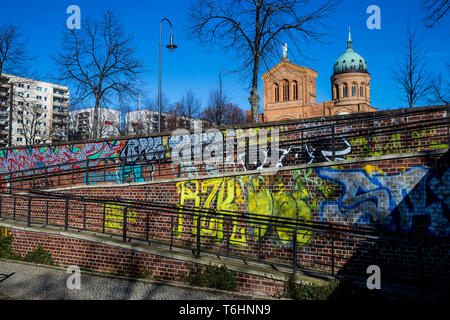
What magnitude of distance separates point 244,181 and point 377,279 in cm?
417

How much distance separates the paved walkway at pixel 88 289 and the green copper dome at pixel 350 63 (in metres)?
72.4

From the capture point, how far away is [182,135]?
12.4 meters

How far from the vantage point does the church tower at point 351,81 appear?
71812 millimetres

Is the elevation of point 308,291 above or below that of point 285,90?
below

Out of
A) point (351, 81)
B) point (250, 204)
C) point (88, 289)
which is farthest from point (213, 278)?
point (351, 81)

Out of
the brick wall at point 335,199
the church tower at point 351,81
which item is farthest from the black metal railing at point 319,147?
the church tower at point 351,81

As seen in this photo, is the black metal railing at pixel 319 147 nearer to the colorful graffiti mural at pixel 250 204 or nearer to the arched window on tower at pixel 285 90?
the colorful graffiti mural at pixel 250 204

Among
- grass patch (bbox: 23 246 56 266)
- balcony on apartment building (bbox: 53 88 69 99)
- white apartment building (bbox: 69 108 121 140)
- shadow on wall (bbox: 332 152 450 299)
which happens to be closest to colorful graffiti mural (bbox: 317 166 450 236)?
shadow on wall (bbox: 332 152 450 299)

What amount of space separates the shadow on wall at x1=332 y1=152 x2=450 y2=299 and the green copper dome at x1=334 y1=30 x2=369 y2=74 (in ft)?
Answer: 230

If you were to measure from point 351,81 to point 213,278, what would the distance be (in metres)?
70.9

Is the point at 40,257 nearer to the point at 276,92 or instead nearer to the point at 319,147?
the point at 319,147

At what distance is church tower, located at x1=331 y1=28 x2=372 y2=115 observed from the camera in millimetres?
71812

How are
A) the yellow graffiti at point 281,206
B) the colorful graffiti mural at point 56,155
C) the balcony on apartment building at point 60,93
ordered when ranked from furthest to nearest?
the balcony on apartment building at point 60,93, the colorful graffiti mural at point 56,155, the yellow graffiti at point 281,206

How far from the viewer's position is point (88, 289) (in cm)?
833
